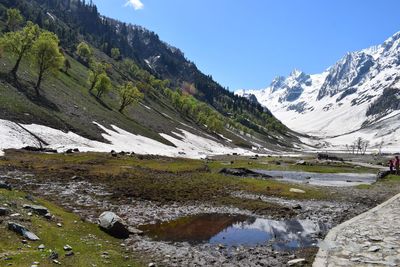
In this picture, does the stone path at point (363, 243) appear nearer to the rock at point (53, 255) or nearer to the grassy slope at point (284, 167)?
the rock at point (53, 255)

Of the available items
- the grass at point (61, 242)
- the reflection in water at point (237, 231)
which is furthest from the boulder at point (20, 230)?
the reflection in water at point (237, 231)

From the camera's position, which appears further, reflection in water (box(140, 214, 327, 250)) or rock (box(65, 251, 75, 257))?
reflection in water (box(140, 214, 327, 250))

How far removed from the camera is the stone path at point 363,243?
19.0m

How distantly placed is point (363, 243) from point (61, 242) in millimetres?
16402

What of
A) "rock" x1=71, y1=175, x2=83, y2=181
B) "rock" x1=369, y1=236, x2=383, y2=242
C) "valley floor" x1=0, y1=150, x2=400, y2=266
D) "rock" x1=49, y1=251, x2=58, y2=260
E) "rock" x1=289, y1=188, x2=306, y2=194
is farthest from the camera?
"rock" x1=289, y1=188, x2=306, y2=194

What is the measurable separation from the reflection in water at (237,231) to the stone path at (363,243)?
170cm

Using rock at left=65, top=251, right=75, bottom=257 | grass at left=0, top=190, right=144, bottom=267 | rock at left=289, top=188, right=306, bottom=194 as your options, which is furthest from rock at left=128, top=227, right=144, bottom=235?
rock at left=289, top=188, right=306, bottom=194

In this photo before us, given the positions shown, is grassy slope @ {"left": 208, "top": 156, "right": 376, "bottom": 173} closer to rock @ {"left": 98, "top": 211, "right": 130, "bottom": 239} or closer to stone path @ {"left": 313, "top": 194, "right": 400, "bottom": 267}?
stone path @ {"left": 313, "top": 194, "right": 400, "bottom": 267}

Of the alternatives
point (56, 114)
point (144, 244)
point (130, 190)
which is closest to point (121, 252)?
point (144, 244)

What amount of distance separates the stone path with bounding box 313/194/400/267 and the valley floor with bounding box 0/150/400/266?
3.67ft

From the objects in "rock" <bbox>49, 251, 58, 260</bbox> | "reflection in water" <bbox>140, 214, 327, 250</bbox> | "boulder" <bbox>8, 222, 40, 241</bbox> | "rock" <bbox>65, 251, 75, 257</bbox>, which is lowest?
"boulder" <bbox>8, 222, 40, 241</bbox>

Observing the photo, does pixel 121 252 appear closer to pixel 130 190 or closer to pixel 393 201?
pixel 130 190

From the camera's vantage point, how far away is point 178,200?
36.6m

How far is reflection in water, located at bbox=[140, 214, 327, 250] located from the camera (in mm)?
24078
